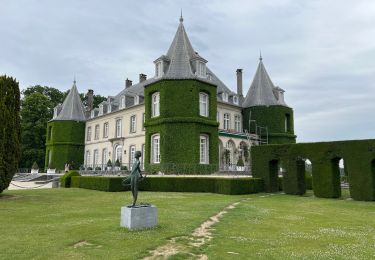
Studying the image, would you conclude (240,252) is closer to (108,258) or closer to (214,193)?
(108,258)

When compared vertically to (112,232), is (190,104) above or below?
above

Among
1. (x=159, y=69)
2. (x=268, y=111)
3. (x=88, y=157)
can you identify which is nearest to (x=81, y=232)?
(x=159, y=69)

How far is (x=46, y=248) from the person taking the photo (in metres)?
6.12

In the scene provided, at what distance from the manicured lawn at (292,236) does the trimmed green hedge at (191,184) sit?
6.63 meters

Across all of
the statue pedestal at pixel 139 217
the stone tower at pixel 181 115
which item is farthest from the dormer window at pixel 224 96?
the statue pedestal at pixel 139 217

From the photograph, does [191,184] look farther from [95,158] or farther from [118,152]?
[95,158]

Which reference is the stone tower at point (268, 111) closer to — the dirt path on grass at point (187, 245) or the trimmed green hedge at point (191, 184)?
the trimmed green hedge at point (191, 184)

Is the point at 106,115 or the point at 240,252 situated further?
the point at 106,115

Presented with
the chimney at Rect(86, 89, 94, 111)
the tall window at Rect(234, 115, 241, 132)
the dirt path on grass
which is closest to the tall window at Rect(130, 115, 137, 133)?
the tall window at Rect(234, 115, 241, 132)

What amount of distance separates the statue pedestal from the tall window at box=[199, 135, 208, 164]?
1797 centimetres

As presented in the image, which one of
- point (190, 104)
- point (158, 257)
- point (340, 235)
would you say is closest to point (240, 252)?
point (158, 257)

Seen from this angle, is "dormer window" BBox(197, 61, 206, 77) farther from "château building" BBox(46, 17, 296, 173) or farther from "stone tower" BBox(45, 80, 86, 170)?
"stone tower" BBox(45, 80, 86, 170)

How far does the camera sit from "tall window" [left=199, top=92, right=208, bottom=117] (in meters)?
26.9

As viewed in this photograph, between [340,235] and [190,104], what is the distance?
1891 centimetres
